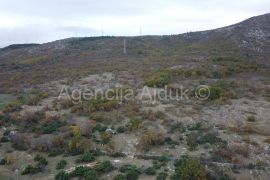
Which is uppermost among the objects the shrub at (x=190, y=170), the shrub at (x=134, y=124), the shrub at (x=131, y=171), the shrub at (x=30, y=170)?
the shrub at (x=134, y=124)

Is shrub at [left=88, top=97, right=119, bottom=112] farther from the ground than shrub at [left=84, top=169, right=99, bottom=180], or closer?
farther from the ground

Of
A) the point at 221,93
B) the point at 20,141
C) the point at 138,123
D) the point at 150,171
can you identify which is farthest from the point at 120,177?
the point at 221,93

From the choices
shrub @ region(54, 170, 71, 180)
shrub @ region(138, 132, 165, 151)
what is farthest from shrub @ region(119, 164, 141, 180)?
shrub @ region(54, 170, 71, 180)

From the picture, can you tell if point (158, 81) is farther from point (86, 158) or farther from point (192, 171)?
point (192, 171)

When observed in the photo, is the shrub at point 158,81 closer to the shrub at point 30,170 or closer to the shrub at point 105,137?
the shrub at point 105,137

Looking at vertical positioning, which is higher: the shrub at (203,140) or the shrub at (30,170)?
the shrub at (203,140)

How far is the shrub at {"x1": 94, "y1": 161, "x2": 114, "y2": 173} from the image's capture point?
15.3 meters

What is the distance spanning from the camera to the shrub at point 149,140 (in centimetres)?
1770

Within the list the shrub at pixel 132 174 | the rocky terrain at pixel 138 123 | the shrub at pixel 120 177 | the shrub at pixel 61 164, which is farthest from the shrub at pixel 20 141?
the shrub at pixel 132 174

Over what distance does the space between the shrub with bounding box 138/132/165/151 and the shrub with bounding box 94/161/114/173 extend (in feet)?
7.89

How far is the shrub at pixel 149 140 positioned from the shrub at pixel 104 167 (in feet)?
7.89

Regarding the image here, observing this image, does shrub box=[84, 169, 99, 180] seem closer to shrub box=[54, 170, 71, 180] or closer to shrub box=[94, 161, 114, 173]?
shrub box=[94, 161, 114, 173]

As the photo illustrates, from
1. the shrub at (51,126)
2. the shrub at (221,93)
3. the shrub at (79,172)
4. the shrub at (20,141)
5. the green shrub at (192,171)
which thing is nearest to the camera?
the green shrub at (192,171)

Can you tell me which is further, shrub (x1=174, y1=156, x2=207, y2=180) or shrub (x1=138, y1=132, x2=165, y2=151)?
shrub (x1=138, y1=132, x2=165, y2=151)
